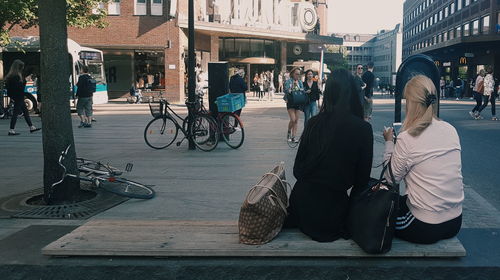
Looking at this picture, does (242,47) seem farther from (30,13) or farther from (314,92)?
(314,92)

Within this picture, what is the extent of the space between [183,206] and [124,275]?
6.72 ft

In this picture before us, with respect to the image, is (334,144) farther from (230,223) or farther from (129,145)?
(129,145)

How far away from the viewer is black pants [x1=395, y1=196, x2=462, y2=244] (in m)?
3.83

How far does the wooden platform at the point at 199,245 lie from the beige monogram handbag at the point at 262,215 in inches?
3.0

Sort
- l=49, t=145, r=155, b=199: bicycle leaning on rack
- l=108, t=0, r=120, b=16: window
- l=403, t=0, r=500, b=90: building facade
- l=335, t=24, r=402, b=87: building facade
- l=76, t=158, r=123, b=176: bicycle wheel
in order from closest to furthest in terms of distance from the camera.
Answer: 1. l=49, t=145, r=155, b=199: bicycle leaning on rack
2. l=76, t=158, r=123, b=176: bicycle wheel
3. l=108, t=0, r=120, b=16: window
4. l=403, t=0, r=500, b=90: building facade
5. l=335, t=24, r=402, b=87: building facade

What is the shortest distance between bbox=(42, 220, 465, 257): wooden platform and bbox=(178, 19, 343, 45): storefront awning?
27949 millimetres

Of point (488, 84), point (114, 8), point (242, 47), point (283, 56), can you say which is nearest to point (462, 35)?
point (283, 56)

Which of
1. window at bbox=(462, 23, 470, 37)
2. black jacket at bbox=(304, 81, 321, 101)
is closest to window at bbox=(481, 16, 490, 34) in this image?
window at bbox=(462, 23, 470, 37)

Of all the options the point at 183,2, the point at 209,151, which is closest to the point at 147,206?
the point at 209,151

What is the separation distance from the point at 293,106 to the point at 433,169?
24.7 ft

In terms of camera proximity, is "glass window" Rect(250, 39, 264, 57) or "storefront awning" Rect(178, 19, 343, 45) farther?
"glass window" Rect(250, 39, 264, 57)

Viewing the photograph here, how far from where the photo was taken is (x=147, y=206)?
591cm

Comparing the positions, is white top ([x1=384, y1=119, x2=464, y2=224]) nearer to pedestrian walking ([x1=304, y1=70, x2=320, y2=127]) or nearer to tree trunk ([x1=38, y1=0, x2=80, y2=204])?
tree trunk ([x1=38, y1=0, x2=80, y2=204])

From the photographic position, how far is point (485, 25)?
47.5m
